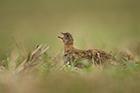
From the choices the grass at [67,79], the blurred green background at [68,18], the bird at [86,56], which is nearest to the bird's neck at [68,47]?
the bird at [86,56]

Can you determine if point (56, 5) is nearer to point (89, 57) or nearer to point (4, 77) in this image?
point (89, 57)

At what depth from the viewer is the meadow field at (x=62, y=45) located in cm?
285

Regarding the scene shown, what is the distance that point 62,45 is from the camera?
5051 millimetres

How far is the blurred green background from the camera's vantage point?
6.16 meters

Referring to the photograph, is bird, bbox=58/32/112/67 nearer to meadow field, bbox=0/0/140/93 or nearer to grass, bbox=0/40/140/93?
meadow field, bbox=0/0/140/93

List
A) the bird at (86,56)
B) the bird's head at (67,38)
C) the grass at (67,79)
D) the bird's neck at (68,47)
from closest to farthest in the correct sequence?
the grass at (67,79) → the bird at (86,56) → the bird's neck at (68,47) → the bird's head at (67,38)

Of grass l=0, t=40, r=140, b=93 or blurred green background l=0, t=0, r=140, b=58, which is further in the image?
blurred green background l=0, t=0, r=140, b=58

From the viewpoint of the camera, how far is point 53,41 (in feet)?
18.2

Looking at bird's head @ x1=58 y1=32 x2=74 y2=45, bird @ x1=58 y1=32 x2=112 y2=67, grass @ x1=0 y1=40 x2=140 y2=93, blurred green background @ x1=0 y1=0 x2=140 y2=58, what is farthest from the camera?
blurred green background @ x1=0 y1=0 x2=140 y2=58

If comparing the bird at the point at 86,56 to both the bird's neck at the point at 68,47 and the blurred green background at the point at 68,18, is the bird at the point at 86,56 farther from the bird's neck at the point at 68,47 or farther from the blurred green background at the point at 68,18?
the blurred green background at the point at 68,18

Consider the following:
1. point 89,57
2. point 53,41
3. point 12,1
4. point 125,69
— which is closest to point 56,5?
point 12,1

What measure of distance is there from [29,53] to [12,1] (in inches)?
175

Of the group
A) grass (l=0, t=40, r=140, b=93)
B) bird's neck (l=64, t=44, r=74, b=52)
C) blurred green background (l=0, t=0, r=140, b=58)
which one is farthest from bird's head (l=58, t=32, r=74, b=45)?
blurred green background (l=0, t=0, r=140, b=58)

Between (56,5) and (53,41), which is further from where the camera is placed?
(56,5)
